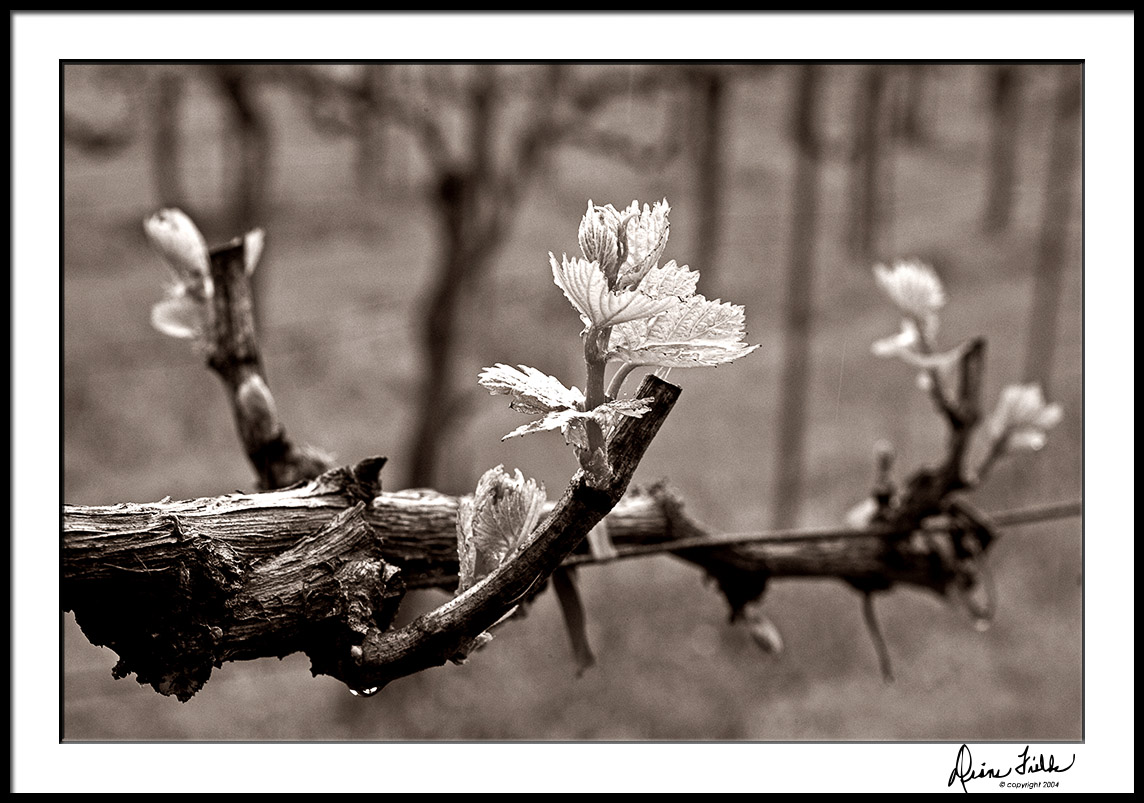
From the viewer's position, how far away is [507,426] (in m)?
2.23

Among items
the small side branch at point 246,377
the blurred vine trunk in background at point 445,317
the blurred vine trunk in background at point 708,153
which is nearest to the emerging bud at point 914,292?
the small side branch at point 246,377

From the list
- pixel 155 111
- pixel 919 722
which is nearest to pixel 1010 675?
pixel 919 722

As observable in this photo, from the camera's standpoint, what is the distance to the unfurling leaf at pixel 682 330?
249 millimetres

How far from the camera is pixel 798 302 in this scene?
6.96 ft

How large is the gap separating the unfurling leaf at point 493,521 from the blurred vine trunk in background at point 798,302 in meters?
1.89

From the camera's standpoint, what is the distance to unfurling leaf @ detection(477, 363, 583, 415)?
0.25 meters

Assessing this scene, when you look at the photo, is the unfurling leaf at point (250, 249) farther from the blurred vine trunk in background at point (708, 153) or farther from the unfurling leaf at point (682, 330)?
the blurred vine trunk in background at point (708, 153)

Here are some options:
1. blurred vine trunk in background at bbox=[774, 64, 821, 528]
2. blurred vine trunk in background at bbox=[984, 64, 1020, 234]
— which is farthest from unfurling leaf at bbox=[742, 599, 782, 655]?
blurred vine trunk in background at bbox=[984, 64, 1020, 234]

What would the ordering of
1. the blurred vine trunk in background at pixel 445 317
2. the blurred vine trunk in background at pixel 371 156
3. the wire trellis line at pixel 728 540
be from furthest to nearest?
the blurred vine trunk in background at pixel 371 156 < the blurred vine trunk in background at pixel 445 317 < the wire trellis line at pixel 728 540

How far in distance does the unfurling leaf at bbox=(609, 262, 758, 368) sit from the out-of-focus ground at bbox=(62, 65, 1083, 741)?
4.96ft

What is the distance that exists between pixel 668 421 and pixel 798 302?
397mm

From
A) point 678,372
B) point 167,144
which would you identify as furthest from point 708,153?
point 678,372

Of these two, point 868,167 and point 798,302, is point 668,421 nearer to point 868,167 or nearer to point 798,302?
point 798,302
